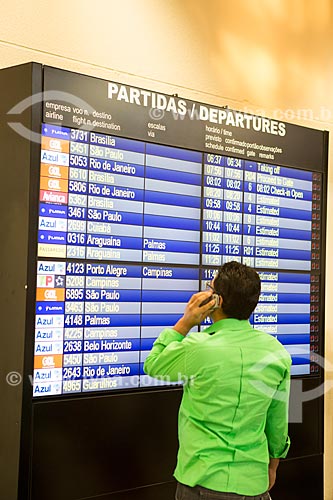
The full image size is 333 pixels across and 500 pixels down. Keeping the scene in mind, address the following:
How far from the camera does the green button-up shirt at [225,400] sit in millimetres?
2330

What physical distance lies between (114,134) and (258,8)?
146 cm

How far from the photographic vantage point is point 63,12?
10.3 ft

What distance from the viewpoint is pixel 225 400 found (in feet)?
7.66

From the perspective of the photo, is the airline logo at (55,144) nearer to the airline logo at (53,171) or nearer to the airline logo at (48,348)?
the airline logo at (53,171)

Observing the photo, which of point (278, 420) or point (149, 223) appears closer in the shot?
point (278, 420)

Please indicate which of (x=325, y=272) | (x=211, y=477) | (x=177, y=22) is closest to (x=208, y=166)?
(x=177, y=22)

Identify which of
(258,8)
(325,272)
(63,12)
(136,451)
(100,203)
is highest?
(258,8)

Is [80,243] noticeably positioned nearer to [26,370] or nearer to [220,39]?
[26,370]

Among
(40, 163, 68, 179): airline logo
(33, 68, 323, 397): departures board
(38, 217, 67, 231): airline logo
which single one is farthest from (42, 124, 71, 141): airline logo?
(38, 217, 67, 231): airline logo

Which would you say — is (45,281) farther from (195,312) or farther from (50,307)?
(195,312)

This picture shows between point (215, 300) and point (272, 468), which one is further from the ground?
point (215, 300)

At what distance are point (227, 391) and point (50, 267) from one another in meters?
0.90

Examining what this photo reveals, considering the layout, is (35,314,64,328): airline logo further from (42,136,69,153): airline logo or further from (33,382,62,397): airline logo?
(42,136,69,153): airline logo

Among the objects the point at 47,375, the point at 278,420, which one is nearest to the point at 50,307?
the point at 47,375
